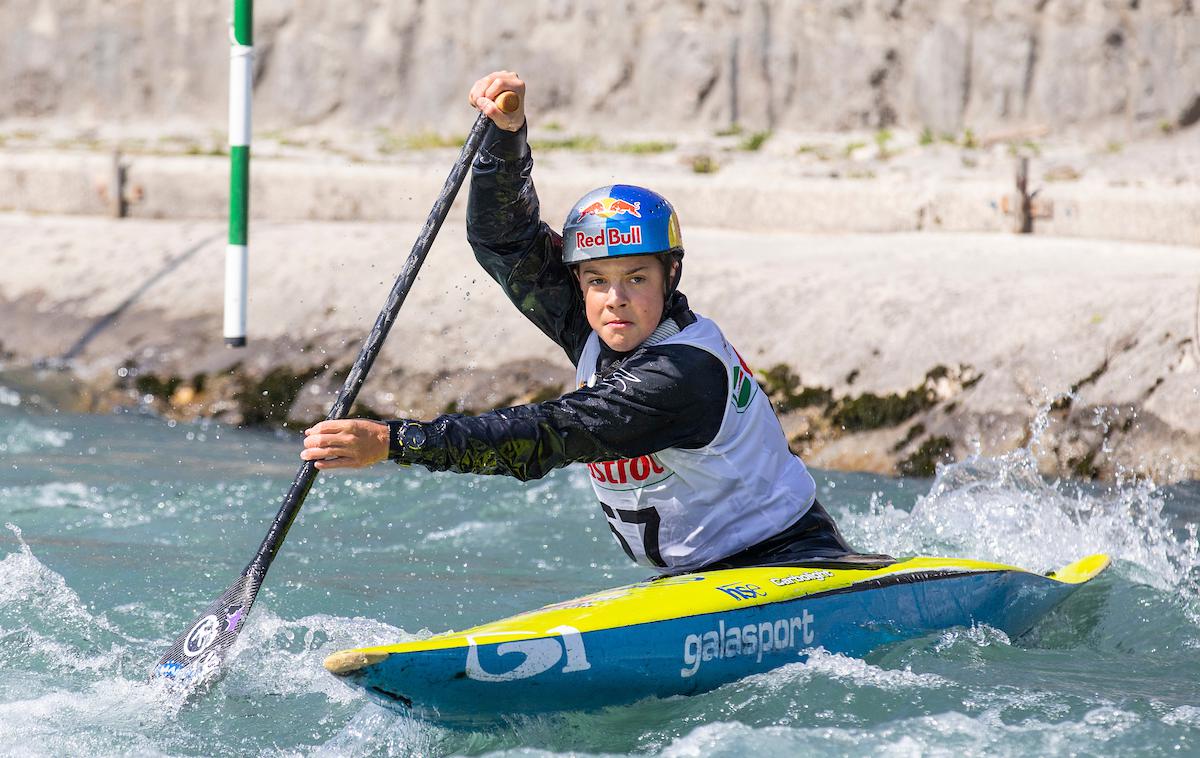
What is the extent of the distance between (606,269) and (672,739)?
1.19 meters

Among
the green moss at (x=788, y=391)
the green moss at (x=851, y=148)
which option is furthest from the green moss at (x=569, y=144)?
the green moss at (x=788, y=391)

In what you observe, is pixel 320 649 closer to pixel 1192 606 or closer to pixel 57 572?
pixel 57 572

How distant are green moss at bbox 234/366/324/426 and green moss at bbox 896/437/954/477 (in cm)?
347

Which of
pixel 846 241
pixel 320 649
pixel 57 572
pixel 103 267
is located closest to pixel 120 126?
pixel 103 267

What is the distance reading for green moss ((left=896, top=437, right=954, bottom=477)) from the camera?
6.94 metres

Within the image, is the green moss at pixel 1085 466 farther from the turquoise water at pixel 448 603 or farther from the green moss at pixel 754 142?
the green moss at pixel 754 142

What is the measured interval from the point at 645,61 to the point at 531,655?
12.2m

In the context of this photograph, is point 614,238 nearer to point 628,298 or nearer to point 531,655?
point 628,298

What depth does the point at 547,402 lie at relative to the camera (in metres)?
3.47

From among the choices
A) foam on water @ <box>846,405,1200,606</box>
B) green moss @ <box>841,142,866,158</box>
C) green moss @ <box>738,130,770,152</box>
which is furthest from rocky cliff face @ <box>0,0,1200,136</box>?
foam on water @ <box>846,405,1200,606</box>

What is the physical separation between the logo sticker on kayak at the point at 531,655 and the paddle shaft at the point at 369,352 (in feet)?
2.40

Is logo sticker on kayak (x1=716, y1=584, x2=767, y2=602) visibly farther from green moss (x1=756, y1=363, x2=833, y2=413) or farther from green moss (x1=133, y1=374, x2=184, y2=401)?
green moss (x1=133, y1=374, x2=184, y2=401)

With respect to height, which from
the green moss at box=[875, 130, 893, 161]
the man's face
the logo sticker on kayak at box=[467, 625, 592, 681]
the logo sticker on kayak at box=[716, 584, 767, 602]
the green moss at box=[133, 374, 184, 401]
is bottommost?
the green moss at box=[133, 374, 184, 401]

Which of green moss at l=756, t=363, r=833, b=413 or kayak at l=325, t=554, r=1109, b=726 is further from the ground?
kayak at l=325, t=554, r=1109, b=726
